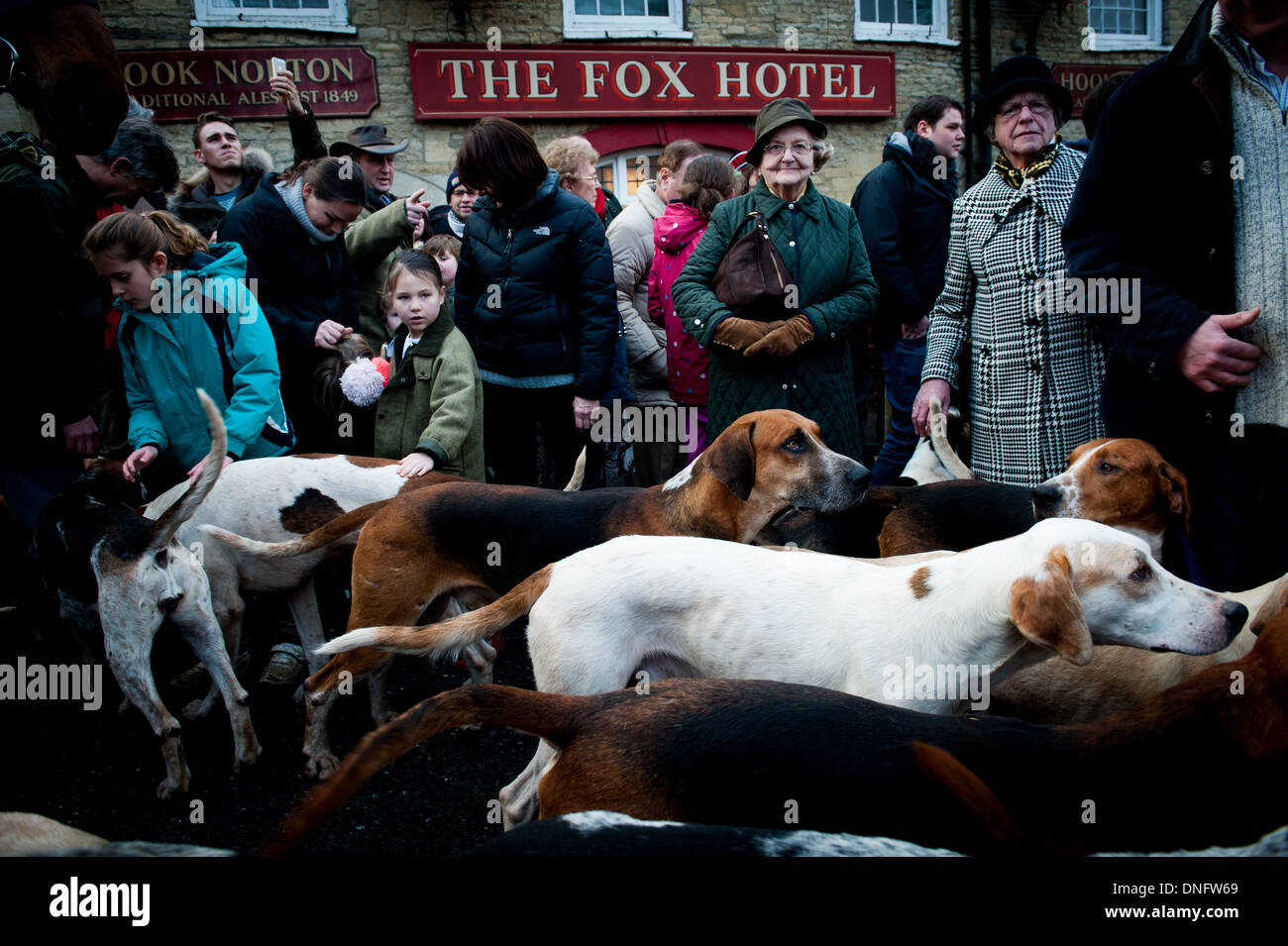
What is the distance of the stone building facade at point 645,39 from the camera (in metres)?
12.2

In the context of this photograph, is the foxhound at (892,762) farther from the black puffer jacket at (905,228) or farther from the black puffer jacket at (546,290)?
the black puffer jacket at (905,228)

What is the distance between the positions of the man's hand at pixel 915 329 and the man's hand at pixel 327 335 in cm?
380

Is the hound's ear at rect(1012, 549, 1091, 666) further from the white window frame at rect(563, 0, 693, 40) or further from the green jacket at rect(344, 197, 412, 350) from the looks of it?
the white window frame at rect(563, 0, 693, 40)

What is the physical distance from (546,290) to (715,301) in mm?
1137

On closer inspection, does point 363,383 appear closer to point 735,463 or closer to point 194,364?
point 194,364

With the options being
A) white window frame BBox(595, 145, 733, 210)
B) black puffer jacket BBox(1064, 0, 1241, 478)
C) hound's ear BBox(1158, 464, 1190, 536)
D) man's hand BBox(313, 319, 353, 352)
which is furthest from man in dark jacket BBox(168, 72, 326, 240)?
white window frame BBox(595, 145, 733, 210)

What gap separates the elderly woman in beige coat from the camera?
3.84 meters

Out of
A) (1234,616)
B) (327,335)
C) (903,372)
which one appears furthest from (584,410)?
(1234,616)

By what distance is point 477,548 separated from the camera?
3604mm

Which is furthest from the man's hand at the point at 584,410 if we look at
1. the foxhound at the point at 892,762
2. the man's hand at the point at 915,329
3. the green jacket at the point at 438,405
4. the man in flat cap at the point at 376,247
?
the foxhound at the point at 892,762

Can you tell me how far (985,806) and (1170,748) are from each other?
57 cm

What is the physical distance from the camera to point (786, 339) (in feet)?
14.2
